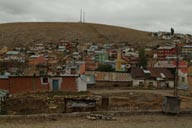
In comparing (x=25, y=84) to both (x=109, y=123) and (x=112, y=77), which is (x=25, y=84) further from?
(x=112, y=77)

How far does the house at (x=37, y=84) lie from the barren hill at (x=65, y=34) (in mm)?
67843

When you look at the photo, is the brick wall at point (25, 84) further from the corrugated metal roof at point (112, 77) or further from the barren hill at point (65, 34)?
the barren hill at point (65, 34)

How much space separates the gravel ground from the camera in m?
12.1

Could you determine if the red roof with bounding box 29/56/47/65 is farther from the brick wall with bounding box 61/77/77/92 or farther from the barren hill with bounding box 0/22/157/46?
the barren hill with bounding box 0/22/157/46

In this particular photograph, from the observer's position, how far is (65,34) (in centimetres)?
10250

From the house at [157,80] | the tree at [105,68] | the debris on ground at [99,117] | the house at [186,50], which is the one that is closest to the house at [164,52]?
the house at [186,50]

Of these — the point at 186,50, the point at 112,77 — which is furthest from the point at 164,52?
the point at 112,77

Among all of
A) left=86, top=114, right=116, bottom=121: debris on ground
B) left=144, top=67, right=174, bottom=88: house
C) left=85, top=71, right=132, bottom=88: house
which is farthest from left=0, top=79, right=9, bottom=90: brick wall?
left=144, top=67, right=174, bottom=88: house

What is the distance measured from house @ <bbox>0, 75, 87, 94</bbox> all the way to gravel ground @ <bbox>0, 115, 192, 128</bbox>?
11.3 m

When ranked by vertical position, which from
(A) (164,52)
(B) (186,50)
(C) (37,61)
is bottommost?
(C) (37,61)

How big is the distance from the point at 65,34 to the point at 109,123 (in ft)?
299

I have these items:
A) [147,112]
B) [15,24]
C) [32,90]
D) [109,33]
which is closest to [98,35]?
[109,33]

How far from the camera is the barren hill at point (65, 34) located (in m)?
95.9

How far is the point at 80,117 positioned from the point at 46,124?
5.55 feet
